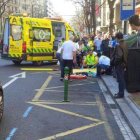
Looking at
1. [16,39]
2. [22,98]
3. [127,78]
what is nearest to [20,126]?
[22,98]

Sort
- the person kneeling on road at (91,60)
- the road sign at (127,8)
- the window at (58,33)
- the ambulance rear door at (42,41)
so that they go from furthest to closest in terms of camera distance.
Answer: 1. the window at (58,33)
2. the ambulance rear door at (42,41)
3. the person kneeling on road at (91,60)
4. the road sign at (127,8)

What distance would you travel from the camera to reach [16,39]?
636 inches

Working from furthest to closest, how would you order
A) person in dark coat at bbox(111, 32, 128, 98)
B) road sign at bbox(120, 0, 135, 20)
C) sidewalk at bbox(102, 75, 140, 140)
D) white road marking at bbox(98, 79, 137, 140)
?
road sign at bbox(120, 0, 135, 20) → person in dark coat at bbox(111, 32, 128, 98) → sidewalk at bbox(102, 75, 140, 140) → white road marking at bbox(98, 79, 137, 140)

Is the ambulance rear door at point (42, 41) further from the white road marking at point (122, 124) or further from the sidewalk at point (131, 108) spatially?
the white road marking at point (122, 124)

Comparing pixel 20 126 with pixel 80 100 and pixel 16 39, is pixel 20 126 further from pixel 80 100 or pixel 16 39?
pixel 16 39

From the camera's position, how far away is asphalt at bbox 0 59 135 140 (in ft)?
17.3

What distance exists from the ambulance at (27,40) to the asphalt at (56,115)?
599 centimetres

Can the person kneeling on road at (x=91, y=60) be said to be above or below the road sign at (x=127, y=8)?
below

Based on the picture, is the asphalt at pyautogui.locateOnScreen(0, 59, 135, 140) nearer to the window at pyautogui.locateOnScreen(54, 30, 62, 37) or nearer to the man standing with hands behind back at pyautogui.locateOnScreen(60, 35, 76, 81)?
the man standing with hands behind back at pyautogui.locateOnScreen(60, 35, 76, 81)

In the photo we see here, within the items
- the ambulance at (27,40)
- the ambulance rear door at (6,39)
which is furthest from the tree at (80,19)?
the ambulance rear door at (6,39)

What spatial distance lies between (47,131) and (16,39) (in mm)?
11345

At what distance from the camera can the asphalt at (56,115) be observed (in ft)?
17.3

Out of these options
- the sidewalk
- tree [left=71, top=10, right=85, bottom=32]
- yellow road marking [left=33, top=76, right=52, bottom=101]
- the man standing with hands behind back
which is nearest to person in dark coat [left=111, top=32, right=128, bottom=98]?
the sidewalk

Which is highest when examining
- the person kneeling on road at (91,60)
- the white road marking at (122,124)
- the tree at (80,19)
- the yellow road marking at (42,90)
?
the tree at (80,19)
